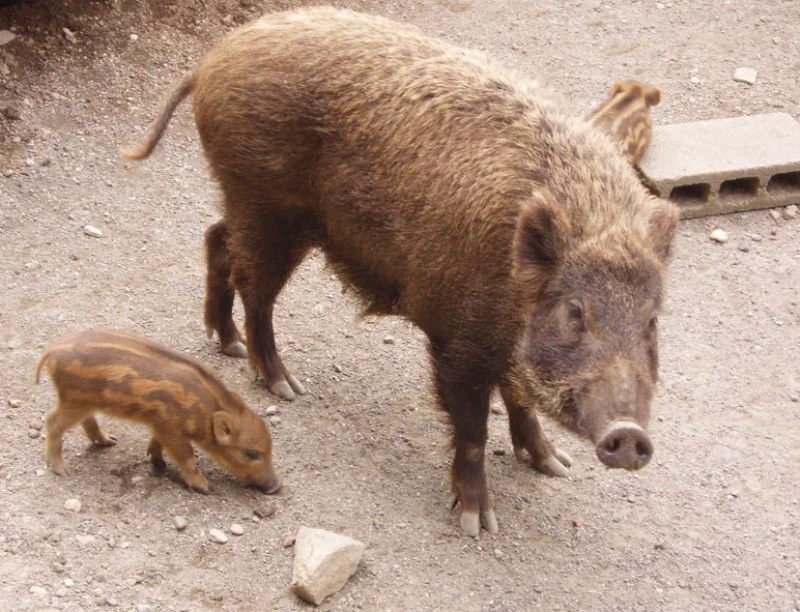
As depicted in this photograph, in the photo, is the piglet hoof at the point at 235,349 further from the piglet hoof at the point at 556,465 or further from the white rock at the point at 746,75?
the white rock at the point at 746,75

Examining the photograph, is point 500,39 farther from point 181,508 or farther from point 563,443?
point 181,508

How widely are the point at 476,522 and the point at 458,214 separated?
52.3 inches

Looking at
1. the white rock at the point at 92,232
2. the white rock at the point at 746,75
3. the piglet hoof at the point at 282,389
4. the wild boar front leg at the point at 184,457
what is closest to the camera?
the wild boar front leg at the point at 184,457

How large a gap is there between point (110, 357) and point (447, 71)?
1743 mm

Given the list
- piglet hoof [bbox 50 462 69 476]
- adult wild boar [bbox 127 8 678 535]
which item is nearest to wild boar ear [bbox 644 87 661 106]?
adult wild boar [bbox 127 8 678 535]

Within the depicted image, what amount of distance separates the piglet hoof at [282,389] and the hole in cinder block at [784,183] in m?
3.57

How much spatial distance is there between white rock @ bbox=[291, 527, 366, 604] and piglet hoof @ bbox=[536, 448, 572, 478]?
45.2 inches

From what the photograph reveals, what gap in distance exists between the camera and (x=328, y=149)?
4.83m

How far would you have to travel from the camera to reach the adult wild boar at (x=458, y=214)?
13.5ft

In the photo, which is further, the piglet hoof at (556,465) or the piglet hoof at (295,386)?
the piglet hoof at (295,386)

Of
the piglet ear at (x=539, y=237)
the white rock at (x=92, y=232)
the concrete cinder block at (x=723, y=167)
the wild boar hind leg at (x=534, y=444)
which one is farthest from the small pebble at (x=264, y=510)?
the concrete cinder block at (x=723, y=167)

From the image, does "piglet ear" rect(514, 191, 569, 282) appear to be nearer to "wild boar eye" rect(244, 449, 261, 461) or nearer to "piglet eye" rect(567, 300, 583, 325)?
"piglet eye" rect(567, 300, 583, 325)

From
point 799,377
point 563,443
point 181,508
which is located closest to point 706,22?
point 799,377

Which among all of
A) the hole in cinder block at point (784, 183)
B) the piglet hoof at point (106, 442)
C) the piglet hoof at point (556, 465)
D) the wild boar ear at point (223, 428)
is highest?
the wild boar ear at point (223, 428)
